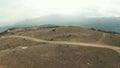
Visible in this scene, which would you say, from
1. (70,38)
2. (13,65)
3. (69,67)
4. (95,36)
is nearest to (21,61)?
(13,65)

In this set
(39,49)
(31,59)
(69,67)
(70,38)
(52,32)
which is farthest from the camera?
(52,32)

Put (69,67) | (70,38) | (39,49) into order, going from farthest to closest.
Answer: (70,38) → (39,49) → (69,67)

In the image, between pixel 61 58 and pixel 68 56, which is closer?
pixel 61 58

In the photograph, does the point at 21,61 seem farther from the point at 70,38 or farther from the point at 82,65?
the point at 70,38

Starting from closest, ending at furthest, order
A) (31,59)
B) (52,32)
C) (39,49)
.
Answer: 1. (31,59)
2. (39,49)
3. (52,32)

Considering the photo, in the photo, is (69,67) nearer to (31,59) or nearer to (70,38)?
(31,59)

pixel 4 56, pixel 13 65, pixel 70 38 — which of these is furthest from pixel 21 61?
pixel 70 38

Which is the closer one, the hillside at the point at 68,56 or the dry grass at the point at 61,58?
the dry grass at the point at 61,58

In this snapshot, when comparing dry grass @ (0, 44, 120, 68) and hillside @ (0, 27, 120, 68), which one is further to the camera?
hillside @ (0, 27, 120, 68)

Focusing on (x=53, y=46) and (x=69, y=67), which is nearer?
(x=69, y=67)
